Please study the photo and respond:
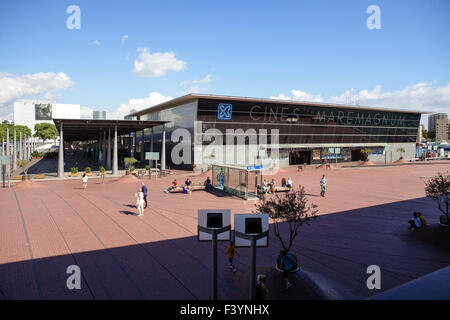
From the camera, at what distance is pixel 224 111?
43.6 meters

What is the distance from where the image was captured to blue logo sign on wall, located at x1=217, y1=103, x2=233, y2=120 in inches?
1703

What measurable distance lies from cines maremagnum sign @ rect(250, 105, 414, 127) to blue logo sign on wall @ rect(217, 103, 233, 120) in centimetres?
415

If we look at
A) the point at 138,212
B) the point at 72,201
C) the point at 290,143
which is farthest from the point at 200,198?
the point at 290,143

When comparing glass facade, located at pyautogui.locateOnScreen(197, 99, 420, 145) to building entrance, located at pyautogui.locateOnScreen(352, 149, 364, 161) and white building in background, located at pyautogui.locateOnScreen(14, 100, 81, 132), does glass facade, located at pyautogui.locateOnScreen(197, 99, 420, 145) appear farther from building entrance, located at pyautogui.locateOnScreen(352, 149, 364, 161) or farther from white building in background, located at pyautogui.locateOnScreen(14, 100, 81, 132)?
white building in background, located at pyautogui.locateOnScreen(14, 100, 81, 132)

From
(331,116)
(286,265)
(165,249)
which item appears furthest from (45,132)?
(286,265)

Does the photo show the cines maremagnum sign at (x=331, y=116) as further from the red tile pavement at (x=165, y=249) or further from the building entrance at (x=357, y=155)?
the red tile pavement at (x=165, y=249)

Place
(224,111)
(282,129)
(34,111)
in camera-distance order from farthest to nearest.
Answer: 1. (34,111)
2. (282,129)
3. (224,111)

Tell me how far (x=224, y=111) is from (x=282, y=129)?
39.7 ft

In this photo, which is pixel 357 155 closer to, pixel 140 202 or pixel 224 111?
pixel 224 111

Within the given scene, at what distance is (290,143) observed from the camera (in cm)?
5181

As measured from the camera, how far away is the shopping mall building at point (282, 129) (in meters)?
43.0
